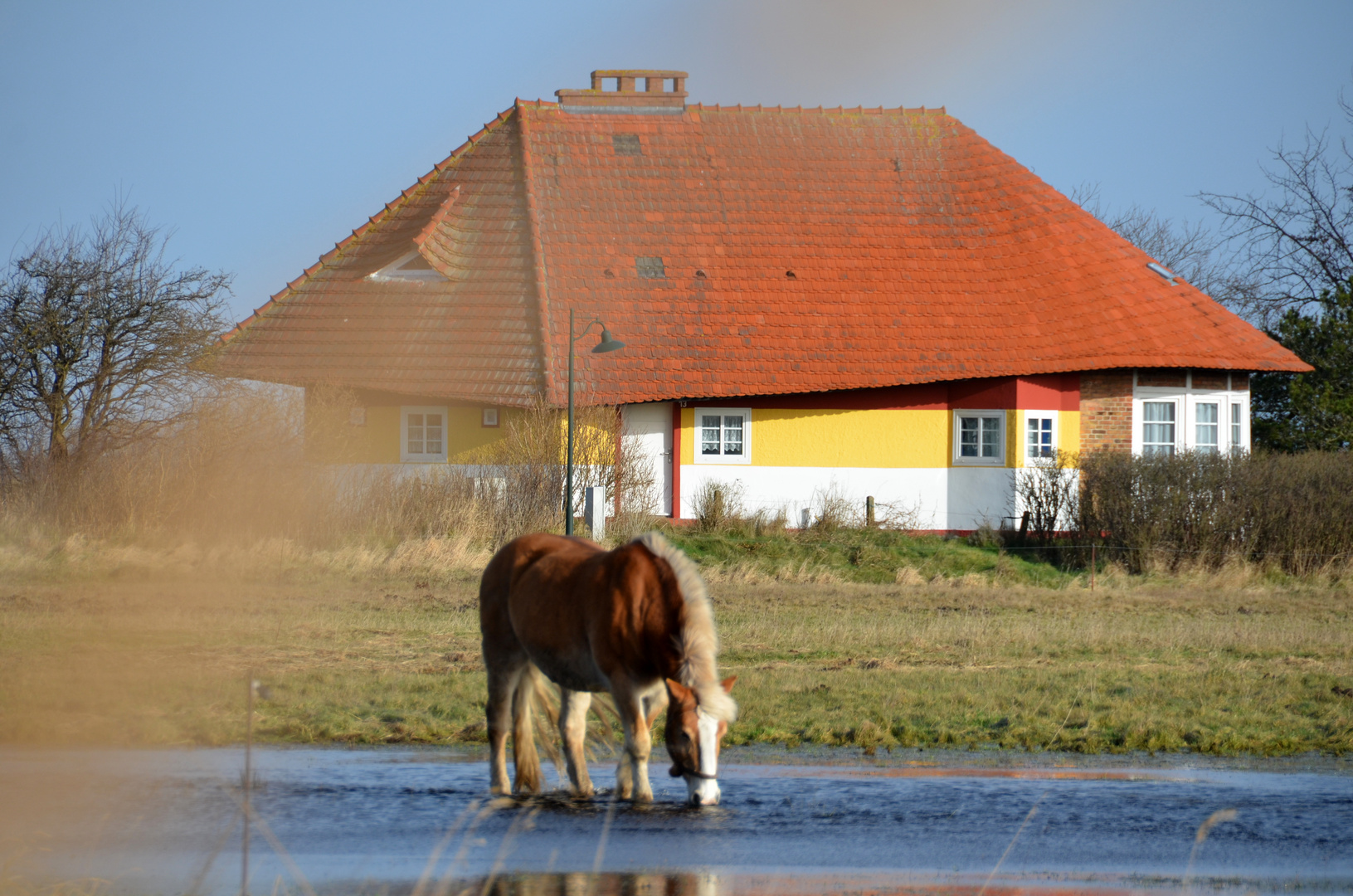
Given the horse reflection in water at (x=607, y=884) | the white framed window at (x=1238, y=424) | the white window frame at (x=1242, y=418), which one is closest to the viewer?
the horse reflection in water at (x=607, y=884)

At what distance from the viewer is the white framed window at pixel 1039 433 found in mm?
28844

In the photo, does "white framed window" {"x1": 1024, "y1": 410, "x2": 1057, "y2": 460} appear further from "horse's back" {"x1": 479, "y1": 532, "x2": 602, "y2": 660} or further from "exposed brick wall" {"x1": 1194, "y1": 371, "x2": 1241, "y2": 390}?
"horse's back" {"x1": 479, "y1": 532, "x2": 602, "y2": 660}

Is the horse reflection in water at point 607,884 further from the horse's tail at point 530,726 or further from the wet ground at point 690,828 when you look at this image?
the horse's tail at point 530,726

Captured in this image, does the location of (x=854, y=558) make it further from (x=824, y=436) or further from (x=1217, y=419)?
(x=1217, y=419)

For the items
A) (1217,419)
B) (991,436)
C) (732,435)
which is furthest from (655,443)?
(1217,419)

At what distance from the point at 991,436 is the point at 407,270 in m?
12.8

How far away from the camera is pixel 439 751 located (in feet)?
31.1

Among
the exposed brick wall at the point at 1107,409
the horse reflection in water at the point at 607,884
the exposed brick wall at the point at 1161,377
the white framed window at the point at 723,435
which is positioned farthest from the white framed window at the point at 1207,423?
the horse reflection in water at the point at 607,884

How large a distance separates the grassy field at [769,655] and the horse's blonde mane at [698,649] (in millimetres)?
2248

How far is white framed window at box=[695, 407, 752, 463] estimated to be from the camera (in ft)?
94.7

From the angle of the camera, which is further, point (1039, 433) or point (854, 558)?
point (1039, 433)

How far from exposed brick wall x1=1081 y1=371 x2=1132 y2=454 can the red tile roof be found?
34.0 inches

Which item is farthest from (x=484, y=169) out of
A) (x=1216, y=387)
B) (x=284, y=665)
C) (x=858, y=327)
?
(x=284, y=665)

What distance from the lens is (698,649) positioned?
23.7ft
